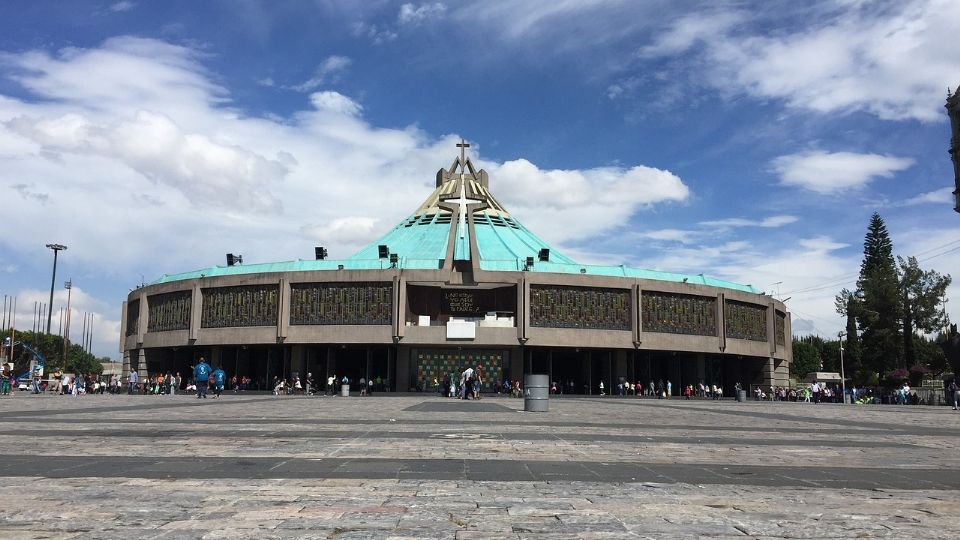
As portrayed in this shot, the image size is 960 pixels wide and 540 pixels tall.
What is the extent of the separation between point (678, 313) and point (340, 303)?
26429mm

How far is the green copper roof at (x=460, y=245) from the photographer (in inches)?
2208

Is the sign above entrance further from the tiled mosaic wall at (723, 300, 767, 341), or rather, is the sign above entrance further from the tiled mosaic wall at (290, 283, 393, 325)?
the tiled mosaic wall at (723, 300, 767, 341)

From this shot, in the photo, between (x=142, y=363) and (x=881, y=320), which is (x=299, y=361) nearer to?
(x=142, y=363)

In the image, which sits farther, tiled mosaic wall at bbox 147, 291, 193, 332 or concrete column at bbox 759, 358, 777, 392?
concrete column at bbox 759, 358, 777, 392

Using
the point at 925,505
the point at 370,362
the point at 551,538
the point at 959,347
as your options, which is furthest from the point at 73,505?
the point at 370,362

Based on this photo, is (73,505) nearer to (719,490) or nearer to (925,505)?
(719,490)

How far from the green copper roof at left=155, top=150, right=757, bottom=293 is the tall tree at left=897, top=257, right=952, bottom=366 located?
47.8ft

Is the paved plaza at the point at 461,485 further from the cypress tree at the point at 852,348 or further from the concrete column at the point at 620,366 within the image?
the cypress tree at the point at 852,348

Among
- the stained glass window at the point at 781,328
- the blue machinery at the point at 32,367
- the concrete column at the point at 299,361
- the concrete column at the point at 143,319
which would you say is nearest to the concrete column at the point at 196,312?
the concrete column at the point at 143,319

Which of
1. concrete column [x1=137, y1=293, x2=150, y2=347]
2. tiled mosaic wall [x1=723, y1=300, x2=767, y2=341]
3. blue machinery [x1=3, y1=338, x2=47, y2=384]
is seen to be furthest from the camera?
concrete column [x1=137, y1=293, x2=150, y2=347]

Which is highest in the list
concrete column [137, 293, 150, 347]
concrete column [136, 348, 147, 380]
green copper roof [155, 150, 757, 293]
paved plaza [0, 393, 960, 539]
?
green copper roof [155, 150, 757, 293]

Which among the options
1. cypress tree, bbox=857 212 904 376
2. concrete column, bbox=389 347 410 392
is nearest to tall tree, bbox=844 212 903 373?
cypress tree, bbox=857 212 904 376

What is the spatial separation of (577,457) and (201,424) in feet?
32.0

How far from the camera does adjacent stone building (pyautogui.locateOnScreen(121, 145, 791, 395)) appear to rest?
53750 millimetres
